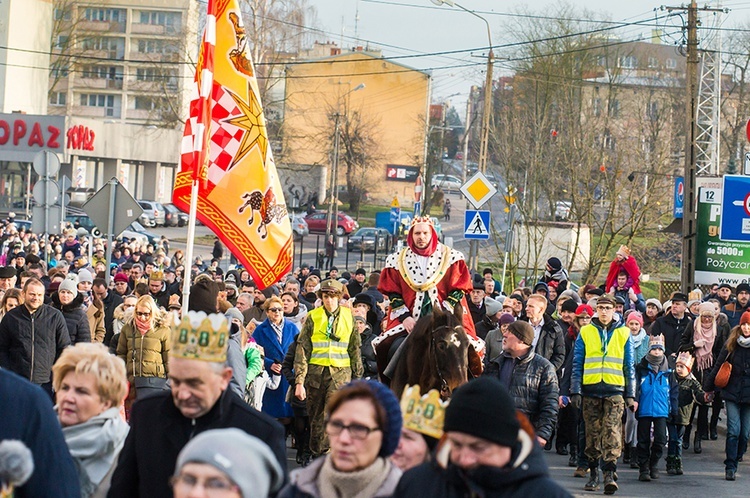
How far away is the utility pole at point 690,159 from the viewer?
26.3 m

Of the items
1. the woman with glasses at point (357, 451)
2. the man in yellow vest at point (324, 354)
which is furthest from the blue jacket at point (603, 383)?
the woman with glasses at point (357, 451)

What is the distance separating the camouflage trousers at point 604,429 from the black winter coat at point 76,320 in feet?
15.7

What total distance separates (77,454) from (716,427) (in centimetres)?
1419

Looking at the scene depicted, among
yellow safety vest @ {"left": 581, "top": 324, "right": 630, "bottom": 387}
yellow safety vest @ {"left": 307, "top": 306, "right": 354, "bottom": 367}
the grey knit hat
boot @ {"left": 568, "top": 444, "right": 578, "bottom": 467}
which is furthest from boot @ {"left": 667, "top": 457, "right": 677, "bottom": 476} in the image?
the grey knit hat

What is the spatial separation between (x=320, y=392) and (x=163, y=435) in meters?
8.39

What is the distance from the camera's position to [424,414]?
5.27m

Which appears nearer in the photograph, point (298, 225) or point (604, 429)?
point (604, 429)

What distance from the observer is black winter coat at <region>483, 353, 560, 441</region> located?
437 inches

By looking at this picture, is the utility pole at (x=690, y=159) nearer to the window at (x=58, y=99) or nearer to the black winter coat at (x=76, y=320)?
the black winter coat at (x=76, y=320)

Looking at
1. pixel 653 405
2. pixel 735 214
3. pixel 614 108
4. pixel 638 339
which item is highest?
pixel 614 108

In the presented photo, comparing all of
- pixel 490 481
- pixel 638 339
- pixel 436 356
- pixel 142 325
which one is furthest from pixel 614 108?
pixel 490 481

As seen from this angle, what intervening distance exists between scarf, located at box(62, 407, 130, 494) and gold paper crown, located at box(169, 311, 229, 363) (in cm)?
47

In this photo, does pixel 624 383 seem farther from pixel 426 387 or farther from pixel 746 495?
pixel 426 387

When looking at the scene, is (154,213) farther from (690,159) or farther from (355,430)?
(355,430)
